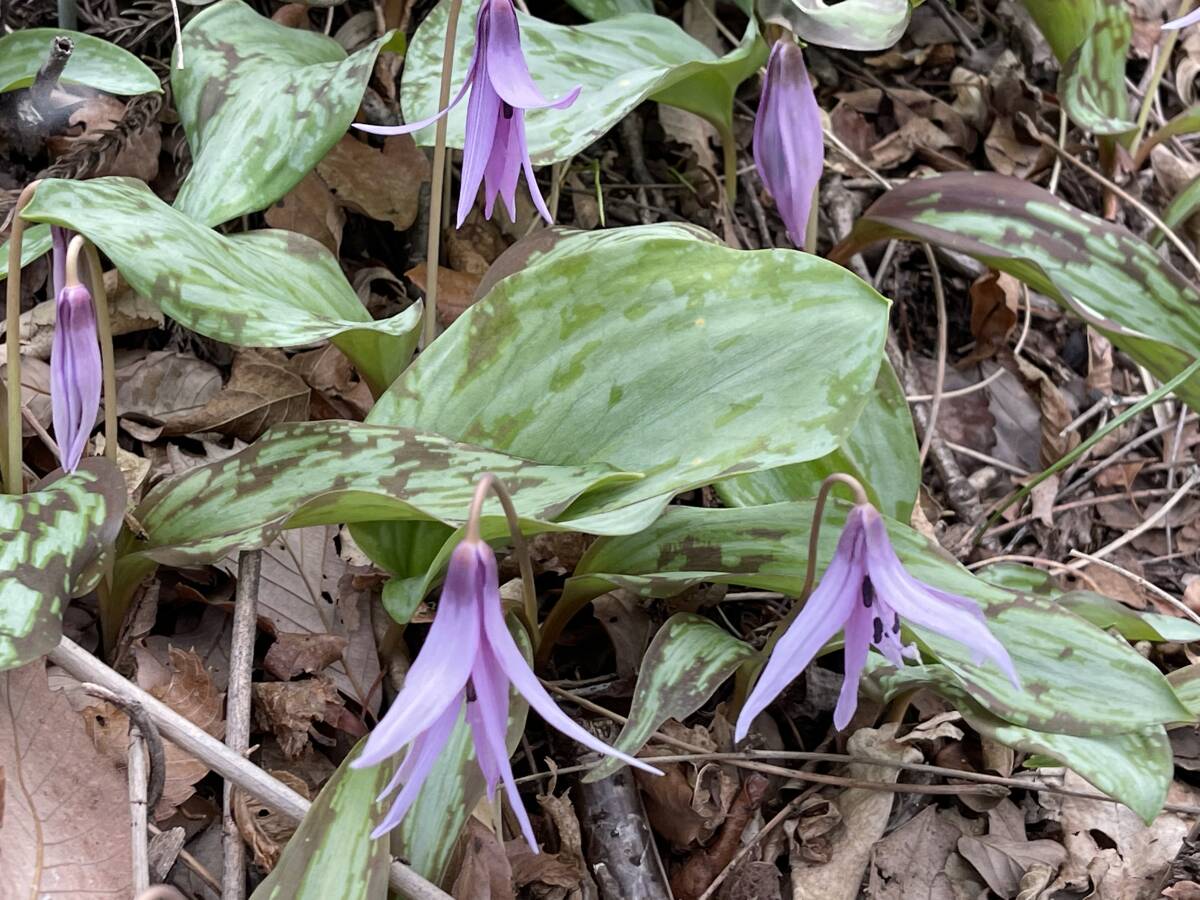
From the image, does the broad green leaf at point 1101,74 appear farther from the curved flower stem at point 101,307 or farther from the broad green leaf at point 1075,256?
the curved flower stem at point 101,307

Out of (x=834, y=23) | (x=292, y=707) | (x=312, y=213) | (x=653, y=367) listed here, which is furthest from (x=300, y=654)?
(x=834, y=23)

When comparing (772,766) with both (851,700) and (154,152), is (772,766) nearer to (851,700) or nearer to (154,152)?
(851,700)

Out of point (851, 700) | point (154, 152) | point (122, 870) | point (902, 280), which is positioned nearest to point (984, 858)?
point (851, 700)

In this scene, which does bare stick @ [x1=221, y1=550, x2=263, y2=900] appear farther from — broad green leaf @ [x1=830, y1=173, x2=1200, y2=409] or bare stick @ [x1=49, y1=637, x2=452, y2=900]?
broad green leaf @ [x1=830, y1=173, x2=1200, y2=409]

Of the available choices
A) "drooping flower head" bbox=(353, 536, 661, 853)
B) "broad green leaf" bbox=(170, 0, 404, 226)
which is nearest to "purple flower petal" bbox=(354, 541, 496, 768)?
"drooping flower head" bbox=(353, 536, 661, 853)

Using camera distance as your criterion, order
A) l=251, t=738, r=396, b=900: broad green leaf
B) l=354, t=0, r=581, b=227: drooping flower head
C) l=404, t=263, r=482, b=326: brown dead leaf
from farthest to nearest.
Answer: l=404, t=263, r=482, b=326: brown dead leaf, l=354, t=0, r=581, b=227: drooping flower head, l=251, t=738, r=396, b=900: broad green leaf

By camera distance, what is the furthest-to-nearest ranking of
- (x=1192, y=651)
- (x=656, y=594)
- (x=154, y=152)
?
(x=154, y=152) < (x=1192, y=651) < (x=656, y=594)
